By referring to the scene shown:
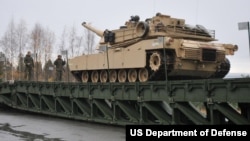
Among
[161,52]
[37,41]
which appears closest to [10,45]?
[37,41]

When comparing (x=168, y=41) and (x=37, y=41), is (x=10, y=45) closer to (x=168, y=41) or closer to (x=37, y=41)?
(x=37, y=41)

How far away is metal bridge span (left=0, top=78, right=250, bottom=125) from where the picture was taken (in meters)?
12.1

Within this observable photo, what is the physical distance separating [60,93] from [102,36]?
4.18 meters

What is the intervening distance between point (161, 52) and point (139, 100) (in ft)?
8.36

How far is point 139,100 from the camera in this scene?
50.1ft

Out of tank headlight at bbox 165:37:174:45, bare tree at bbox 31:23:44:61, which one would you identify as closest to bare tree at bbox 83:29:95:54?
bare tree at bbox 31:23:44:61

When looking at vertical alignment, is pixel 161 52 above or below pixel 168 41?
below

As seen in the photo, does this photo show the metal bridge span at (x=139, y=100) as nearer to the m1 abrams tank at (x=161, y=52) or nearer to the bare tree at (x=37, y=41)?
the m1 abrams tank at (x=161, y=52)

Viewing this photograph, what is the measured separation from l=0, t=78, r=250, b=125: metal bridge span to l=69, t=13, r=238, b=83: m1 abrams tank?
4.44 feet

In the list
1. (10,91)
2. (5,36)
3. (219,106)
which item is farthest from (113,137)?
(5,36)

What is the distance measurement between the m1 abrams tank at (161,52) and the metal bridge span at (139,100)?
1353 mm

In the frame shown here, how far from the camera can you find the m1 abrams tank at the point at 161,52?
16.8 metres

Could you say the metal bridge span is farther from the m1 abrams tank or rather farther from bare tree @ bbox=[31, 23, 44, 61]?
bare tree @ bbox=[31, 23, 44, 61]

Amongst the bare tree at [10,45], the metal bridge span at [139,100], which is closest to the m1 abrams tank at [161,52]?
the metal bridge span at [139,100]
